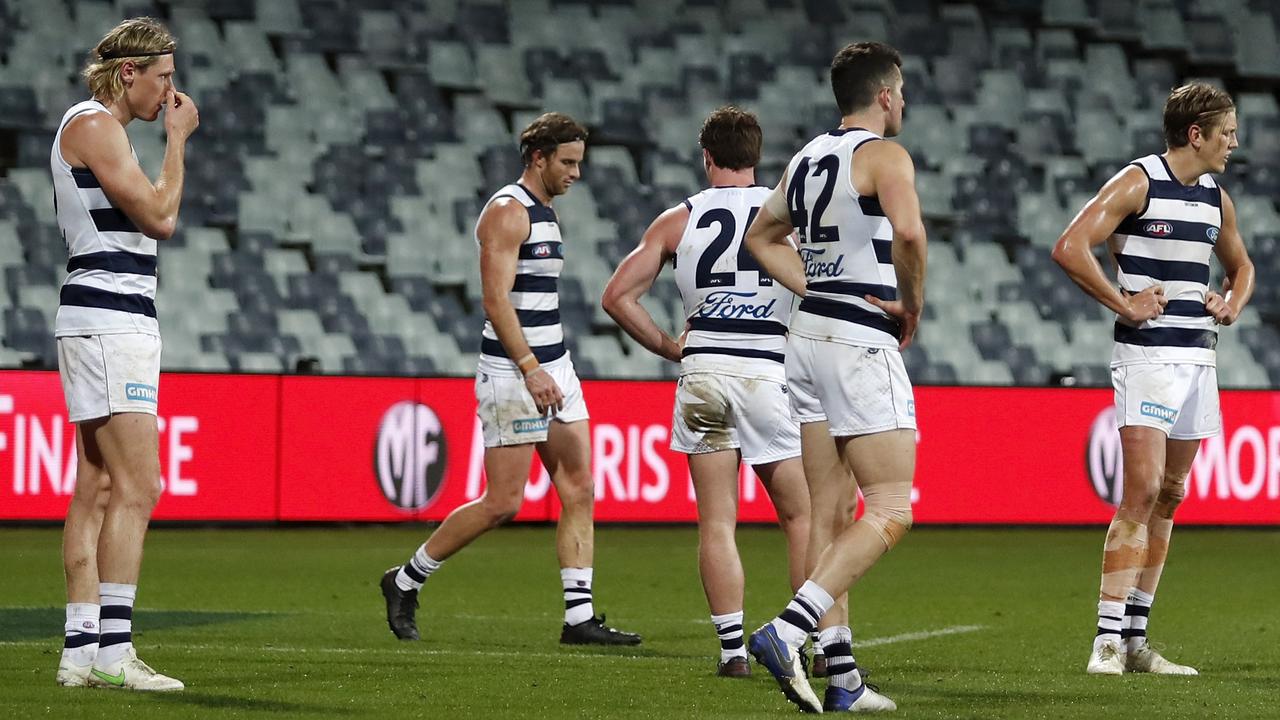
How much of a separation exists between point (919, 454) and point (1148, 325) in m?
7.79

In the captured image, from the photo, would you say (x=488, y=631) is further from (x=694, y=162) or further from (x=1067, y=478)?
(x=694, y=162)

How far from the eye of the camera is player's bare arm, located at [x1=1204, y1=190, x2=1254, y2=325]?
683 centimetres

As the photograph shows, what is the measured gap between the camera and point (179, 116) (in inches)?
229

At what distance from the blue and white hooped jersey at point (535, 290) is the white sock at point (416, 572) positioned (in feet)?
2.81

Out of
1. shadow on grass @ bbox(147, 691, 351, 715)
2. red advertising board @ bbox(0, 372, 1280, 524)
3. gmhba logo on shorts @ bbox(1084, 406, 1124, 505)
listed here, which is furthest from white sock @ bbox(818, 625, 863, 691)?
gmhba logo on shorts @ bbox(1084, 406, 1124, 505)

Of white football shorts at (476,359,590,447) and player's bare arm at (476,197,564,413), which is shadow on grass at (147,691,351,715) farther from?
white football shorts at (476,359,590,447)

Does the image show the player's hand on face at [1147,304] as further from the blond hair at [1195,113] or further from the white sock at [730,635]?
the white sock at [730,635]

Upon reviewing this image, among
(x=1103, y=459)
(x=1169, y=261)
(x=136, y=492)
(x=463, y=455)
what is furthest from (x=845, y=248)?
(x=1103, y=459)

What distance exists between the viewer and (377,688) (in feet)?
19.9

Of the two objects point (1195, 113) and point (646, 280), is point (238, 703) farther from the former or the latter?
point (1195, 113)

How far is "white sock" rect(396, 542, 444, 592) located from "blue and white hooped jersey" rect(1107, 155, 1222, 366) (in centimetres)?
Result: 307

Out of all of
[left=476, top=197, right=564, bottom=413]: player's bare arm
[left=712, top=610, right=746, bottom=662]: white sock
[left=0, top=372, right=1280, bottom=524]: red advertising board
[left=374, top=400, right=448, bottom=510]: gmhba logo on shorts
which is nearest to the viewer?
[left=712, top=610, right=746, bottom=662]: white sock

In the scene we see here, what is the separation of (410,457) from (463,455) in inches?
15.8

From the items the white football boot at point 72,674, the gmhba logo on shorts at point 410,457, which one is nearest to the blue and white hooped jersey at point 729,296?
the white football boot at point 72,674
